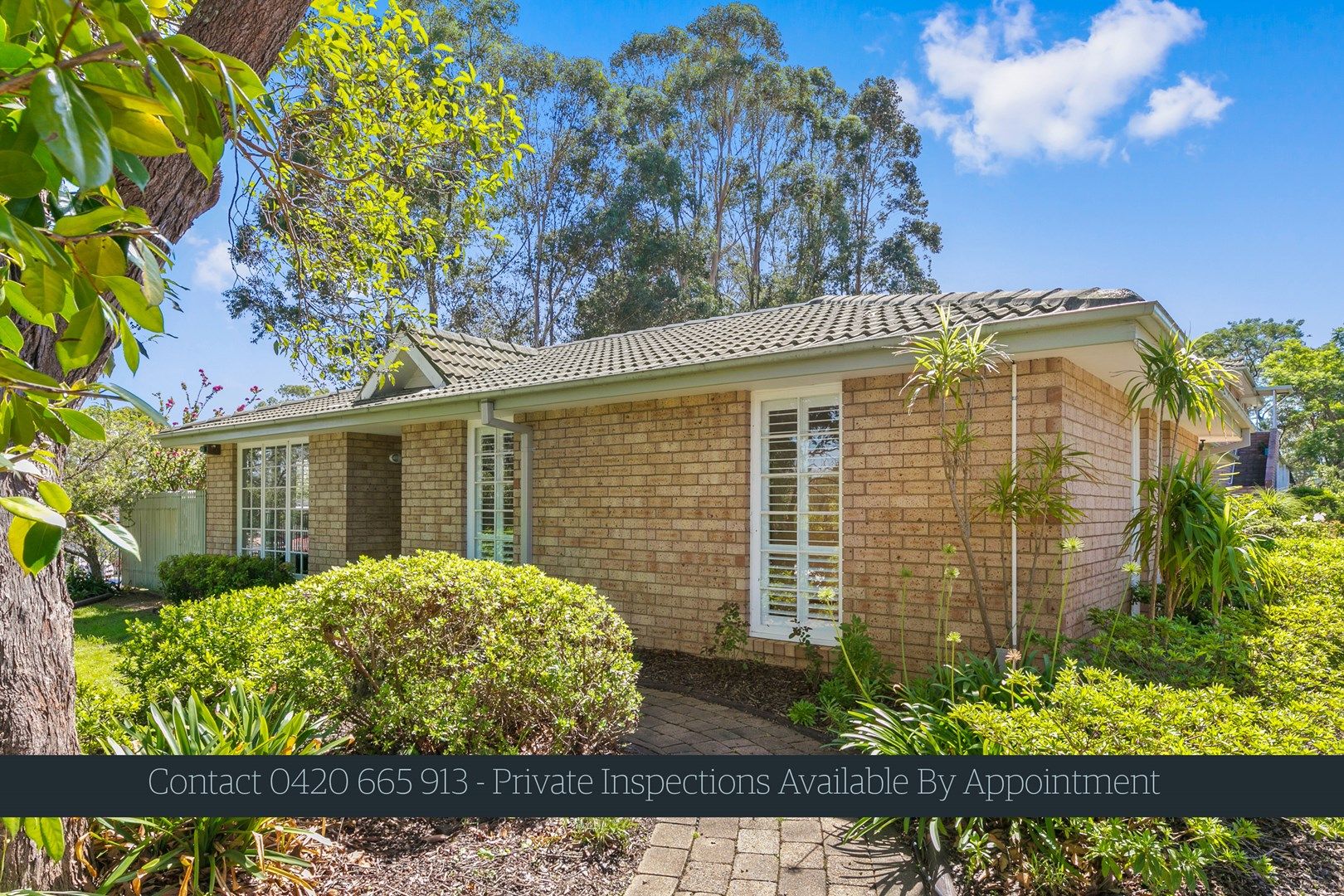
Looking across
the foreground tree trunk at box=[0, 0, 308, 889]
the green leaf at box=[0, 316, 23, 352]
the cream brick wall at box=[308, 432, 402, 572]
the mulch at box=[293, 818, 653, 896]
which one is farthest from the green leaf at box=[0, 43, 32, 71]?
the cream brick wall at box=[308, 432, 402, 572]

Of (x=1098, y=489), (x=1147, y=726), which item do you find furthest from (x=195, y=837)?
(x=1098, y=489)

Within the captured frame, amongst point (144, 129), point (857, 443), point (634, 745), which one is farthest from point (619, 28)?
point (144, 129)

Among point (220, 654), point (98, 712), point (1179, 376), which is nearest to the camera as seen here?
point (98, 712)

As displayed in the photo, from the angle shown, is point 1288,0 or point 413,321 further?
point 413,321

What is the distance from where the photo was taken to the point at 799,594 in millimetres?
7246

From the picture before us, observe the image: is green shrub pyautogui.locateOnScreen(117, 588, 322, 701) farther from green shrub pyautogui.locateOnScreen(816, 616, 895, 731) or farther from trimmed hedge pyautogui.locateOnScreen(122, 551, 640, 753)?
green shrub pyautogui.locateOnScreen(816, 616, 895, 731)

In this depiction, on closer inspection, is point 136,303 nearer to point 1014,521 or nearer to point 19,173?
point 19,173

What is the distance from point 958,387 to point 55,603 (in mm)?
5446

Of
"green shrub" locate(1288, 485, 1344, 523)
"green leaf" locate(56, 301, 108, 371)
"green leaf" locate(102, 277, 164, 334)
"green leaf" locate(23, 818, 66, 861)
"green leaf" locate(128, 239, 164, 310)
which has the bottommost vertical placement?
"green shrub" locate(1288, 485, 1344, 523)

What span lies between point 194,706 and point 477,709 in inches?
57.5

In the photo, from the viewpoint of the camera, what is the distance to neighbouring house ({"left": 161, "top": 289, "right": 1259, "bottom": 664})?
6.17 m

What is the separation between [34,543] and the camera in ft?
3.13

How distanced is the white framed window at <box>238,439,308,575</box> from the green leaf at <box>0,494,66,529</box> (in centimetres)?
1303

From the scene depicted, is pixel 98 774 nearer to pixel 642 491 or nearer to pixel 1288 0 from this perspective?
pixel 642 491
